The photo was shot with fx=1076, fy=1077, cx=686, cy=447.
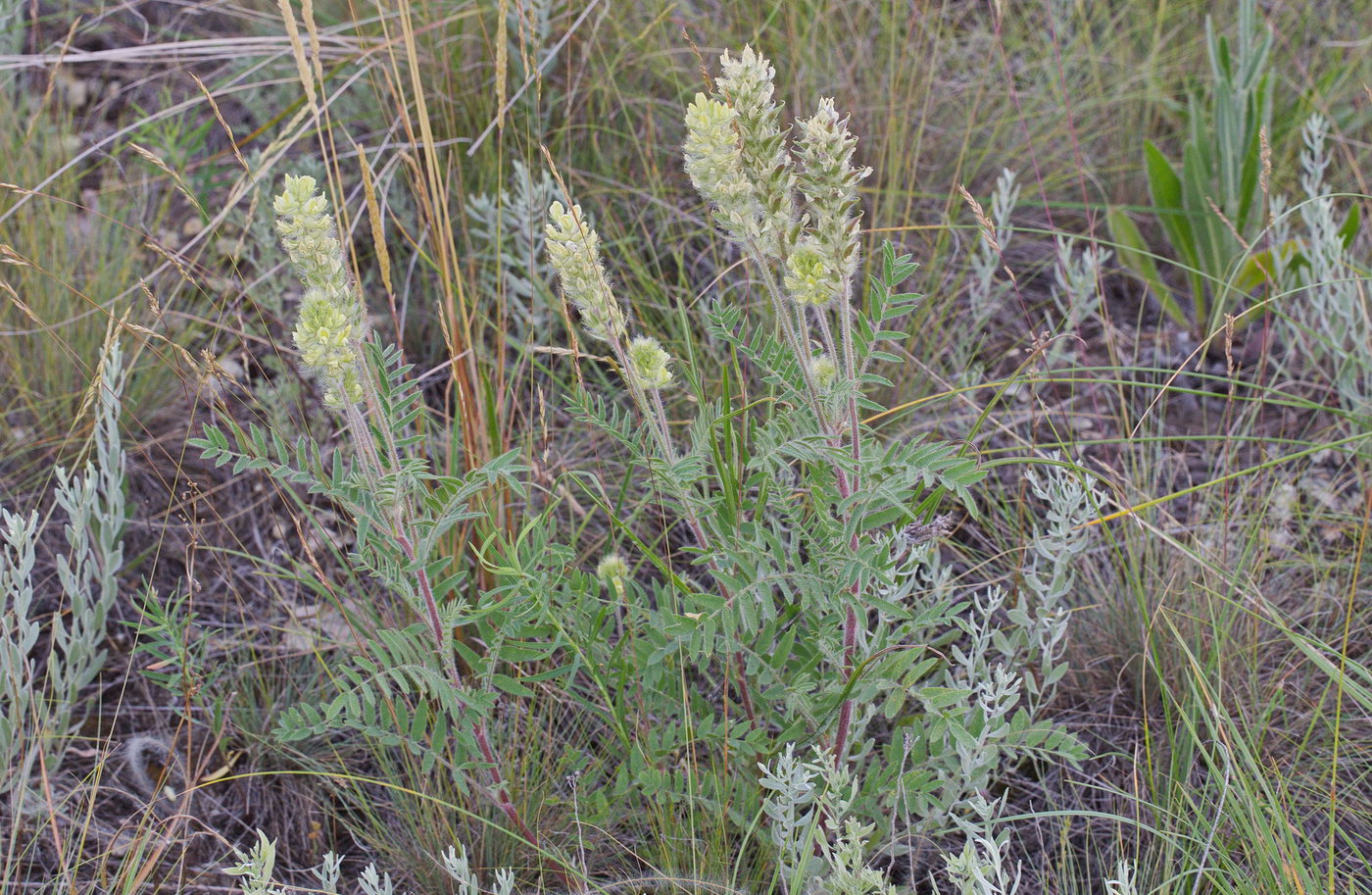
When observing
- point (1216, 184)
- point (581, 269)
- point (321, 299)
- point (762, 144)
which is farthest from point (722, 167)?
point (1216, 184)

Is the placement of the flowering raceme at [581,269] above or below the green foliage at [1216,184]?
above

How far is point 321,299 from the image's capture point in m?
1.32

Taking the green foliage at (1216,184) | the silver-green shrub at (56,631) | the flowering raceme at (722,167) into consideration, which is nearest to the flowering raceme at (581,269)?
the flowering raceme at (722,167)

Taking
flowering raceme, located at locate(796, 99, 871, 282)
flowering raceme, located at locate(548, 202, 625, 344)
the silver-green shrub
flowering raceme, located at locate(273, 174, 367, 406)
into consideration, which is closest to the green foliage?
flowering raceme, located at locate(796, 99, 871, 282)

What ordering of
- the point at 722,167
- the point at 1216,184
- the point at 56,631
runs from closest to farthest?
the point at 722,167
the point at 56,631
the point at 1216,184

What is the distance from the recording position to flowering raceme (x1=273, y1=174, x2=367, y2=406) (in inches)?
51.4

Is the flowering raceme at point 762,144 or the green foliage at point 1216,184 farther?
the green foliage at point 1216,184

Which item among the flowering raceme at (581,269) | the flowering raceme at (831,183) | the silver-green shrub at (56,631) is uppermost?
the flowering raceme at (831,183)

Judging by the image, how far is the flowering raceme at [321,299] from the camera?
131cm

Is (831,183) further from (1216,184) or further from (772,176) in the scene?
(1216,184)

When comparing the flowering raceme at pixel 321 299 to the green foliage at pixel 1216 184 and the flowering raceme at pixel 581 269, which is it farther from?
the green foliage at pixel 1216 184

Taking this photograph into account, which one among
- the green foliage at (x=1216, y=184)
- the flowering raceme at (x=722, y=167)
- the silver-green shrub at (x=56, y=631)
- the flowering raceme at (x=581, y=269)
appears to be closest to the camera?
the flowering raceme at (x=722, y=167)

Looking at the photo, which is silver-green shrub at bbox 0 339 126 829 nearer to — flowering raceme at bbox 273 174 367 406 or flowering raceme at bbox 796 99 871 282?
flowering raceme at bbox 273 174 367 406

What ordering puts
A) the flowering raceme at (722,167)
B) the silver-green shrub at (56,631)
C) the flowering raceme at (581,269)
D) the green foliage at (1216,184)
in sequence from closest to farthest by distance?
Answer: the flowering raceme at (722,167)
the flowering raceme at (581,269)
the silver-green shrub at (56,631)
the green foliage at (1216,184)
